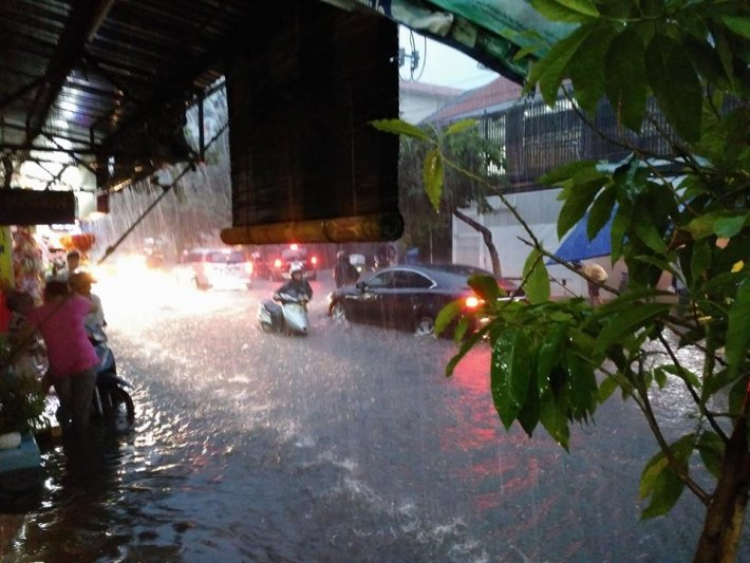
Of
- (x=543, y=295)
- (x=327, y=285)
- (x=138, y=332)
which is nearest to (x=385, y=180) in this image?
(x=543, y=295)

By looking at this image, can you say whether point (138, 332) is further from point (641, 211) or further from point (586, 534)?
point (641, 211)

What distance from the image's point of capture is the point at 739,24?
0.98 m

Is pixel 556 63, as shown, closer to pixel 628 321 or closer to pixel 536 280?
pixel 628 321

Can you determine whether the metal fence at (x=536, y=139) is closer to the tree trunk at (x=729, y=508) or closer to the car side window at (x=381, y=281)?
the car side window at (x=381, y=281)

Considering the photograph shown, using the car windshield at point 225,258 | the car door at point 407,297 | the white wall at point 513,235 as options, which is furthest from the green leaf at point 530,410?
the car windshield at point 225,258

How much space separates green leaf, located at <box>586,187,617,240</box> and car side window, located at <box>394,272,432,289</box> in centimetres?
1141

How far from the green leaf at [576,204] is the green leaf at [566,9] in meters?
0.44

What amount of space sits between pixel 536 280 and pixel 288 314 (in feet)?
38.8

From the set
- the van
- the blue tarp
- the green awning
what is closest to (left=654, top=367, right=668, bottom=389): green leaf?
the green awning

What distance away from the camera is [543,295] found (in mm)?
1515

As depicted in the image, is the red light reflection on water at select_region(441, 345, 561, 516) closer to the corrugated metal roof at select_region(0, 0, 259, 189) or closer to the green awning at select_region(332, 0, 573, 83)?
the green awning at select_region(332, 0, 573, 83)

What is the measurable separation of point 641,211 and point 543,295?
0.31 meters

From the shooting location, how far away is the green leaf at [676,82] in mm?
1034

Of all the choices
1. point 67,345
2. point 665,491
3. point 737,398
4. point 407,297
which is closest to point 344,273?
point 407,297
